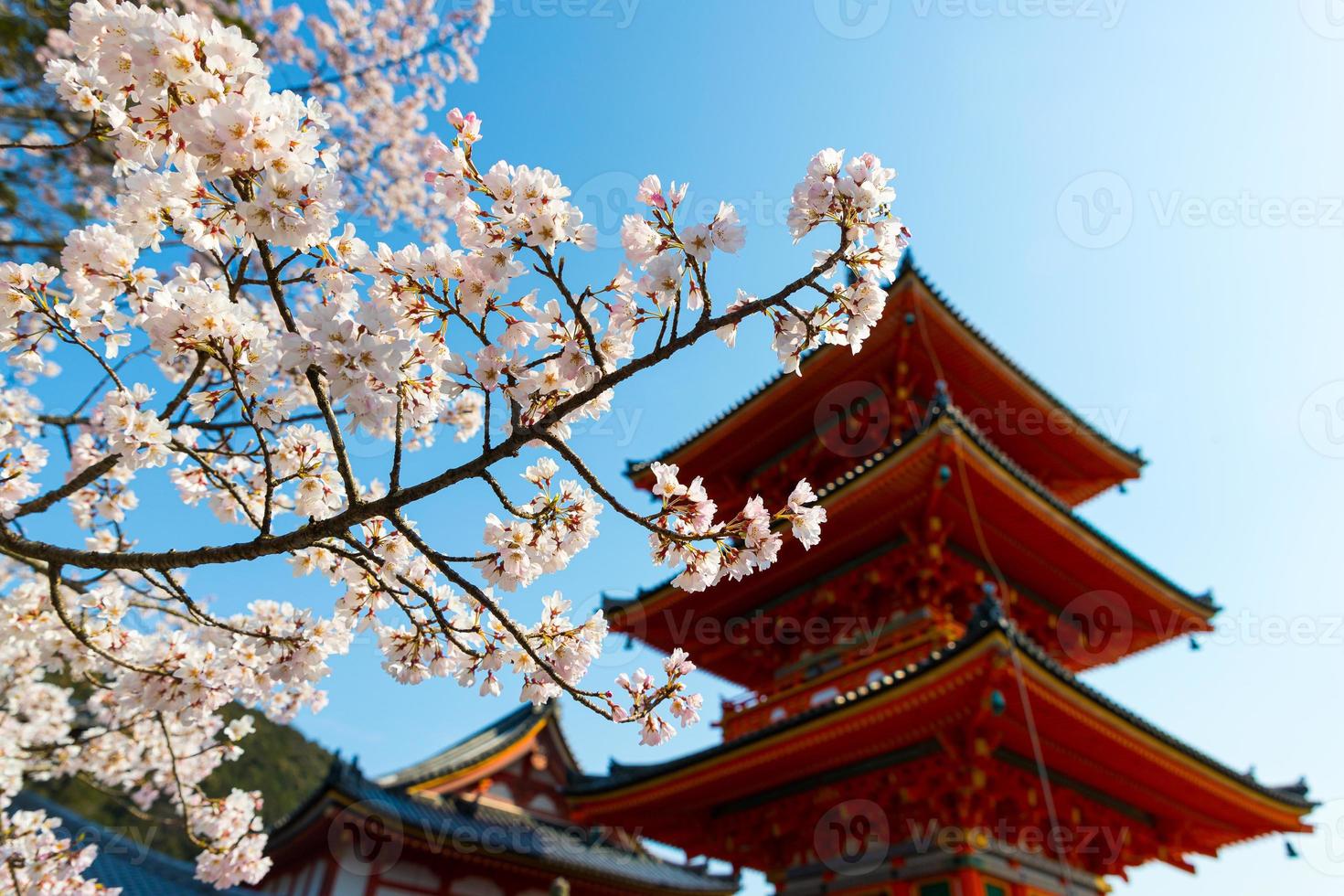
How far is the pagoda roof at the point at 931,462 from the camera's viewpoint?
7.57 meters

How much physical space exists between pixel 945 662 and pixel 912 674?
1.16ft

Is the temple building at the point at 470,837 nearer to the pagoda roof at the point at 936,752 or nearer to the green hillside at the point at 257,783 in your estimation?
the pagoda roof at the point at 936,752

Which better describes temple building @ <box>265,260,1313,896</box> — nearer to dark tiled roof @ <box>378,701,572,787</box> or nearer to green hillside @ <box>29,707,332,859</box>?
dark tiled roof @ <box>378,701,572,787</box>

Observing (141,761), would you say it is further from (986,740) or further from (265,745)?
(265,745)

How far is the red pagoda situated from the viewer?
23.1 feet

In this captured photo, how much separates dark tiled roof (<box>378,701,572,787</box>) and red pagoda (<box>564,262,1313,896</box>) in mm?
5161

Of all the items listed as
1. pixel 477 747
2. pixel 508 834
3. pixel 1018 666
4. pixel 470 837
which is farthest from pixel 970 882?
pixel 477 747

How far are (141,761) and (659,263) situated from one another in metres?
8.83

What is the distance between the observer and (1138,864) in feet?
29.8

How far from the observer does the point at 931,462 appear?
25.3 feet

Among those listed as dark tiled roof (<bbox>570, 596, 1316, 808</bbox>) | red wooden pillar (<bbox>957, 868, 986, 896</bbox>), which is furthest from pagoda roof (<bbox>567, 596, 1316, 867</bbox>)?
red wooden pillar (<bbox>957, 868, 986, 896</bbox>)

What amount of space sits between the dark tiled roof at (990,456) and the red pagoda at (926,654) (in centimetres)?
4

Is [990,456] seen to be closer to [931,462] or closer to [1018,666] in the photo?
[931,462]

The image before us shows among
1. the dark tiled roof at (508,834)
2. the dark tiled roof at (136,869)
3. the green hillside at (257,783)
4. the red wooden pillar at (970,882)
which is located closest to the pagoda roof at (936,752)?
the red wooden pillar at (970,882)
